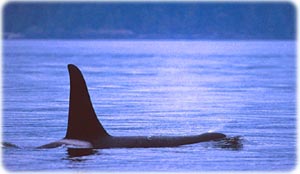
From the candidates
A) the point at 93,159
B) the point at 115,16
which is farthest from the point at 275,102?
the point at 115,16

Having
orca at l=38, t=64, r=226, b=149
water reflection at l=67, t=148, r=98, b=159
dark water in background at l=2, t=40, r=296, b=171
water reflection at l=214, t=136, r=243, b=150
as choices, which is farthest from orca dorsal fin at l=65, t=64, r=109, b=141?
water reflection at l=214, t=136, r=243, b=150

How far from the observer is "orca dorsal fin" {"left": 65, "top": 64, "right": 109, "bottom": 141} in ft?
56.7

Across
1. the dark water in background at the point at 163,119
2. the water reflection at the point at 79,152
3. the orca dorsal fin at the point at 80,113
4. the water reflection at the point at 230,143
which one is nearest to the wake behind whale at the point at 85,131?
the orca dorsal fin at the point at 80,113

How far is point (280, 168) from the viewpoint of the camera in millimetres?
16406

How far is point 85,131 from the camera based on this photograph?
17.4m

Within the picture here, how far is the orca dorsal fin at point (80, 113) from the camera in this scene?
1730cm

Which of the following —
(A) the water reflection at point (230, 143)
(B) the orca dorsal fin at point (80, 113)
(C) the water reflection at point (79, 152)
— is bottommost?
(C) the water reflection at point (79, 152)

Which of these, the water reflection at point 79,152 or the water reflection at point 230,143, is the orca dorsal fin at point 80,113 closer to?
the water reflection at point 79,152

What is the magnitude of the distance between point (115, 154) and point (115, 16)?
126 m

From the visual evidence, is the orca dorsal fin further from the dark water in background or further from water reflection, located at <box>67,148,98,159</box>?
the dark water in background

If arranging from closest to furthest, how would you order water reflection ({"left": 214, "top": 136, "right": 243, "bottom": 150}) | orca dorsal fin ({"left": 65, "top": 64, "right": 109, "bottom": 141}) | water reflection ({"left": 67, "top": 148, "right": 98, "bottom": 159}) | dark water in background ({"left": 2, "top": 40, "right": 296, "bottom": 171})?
dark water in background ({"left": 2, "top": 40, "right": 296, "bottom": 171}), water reflection ({"left": 67, "top": 148, "right": 98, "bottom": 159}), orca dorsal fin ({"left": 65, "top": 64, "right": 109, "bottom": 141}), water reflection ({"left": 214, "top": 136, "right": 243, "bottom": 150})

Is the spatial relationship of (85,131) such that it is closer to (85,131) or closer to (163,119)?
(85,131)

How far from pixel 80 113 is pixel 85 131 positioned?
0.32m

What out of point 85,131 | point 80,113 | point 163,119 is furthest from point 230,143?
point 163,119
